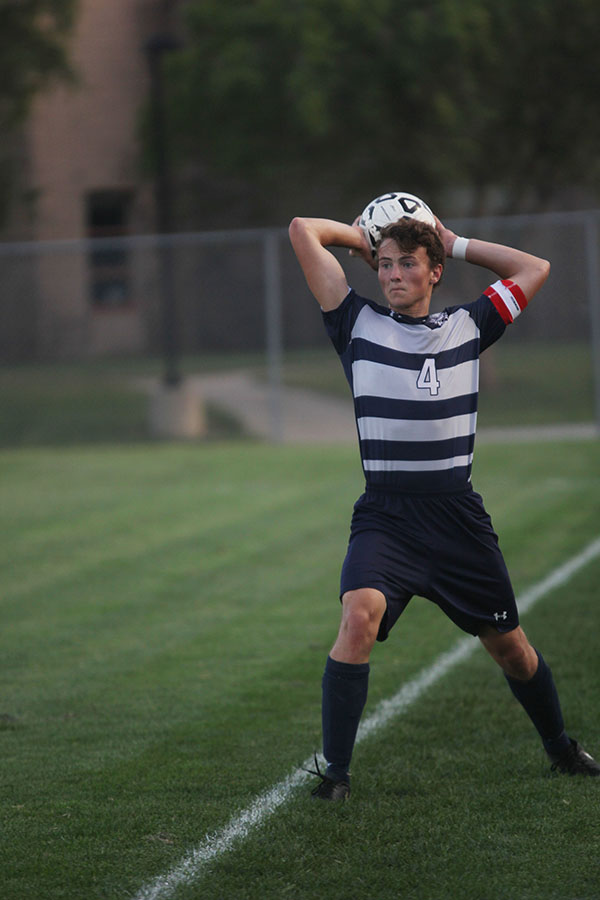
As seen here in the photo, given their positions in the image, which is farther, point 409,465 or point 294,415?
point 294,415

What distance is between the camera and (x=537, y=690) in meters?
4.46

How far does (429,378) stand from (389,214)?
0.59m

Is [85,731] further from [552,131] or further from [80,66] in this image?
[80,66]

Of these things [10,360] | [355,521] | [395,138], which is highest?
[395,138]

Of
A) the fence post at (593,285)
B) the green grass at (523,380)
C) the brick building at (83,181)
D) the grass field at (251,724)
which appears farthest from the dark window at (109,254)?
the grass field at (251,724)

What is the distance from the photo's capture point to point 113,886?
364 cm

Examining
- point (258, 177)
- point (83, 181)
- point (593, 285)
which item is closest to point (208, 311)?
point (83, 181)

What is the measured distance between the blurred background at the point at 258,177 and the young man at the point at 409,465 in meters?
11.3

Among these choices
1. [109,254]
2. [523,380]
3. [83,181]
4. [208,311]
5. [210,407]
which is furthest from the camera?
[109,254]

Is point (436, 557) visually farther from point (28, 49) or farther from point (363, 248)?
point (28, 49)

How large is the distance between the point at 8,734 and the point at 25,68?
22.6 metres

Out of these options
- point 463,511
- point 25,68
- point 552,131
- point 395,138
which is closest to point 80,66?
point 25,68

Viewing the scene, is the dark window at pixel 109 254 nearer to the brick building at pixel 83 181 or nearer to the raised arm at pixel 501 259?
the brick building at pixel 83 181

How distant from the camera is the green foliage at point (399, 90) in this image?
21.4 meters
